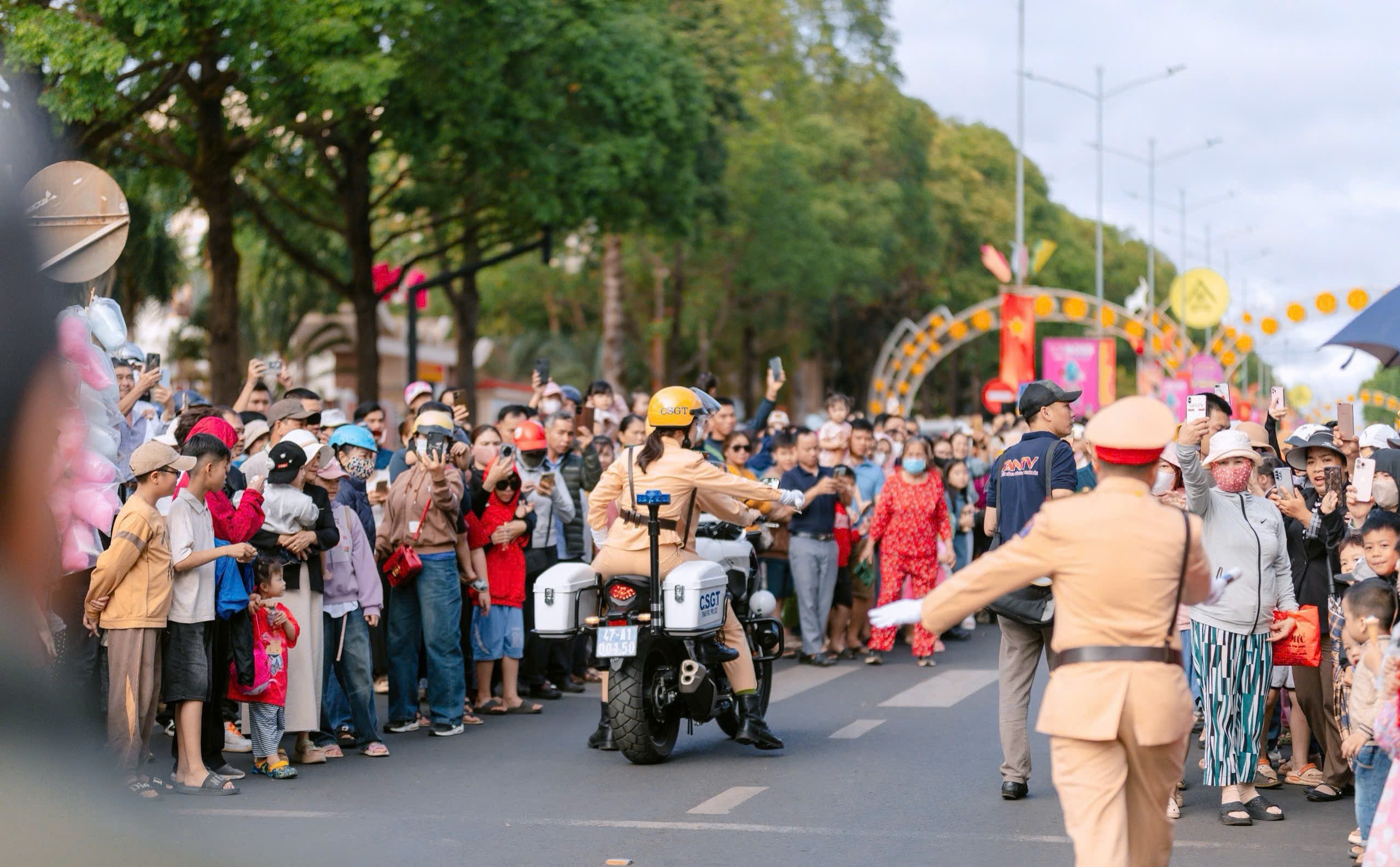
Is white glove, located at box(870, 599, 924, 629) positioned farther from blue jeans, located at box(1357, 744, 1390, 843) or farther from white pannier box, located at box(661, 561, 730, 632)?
white pannier box, located at box(661, 561, 730, 632)

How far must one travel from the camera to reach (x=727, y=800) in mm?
8477

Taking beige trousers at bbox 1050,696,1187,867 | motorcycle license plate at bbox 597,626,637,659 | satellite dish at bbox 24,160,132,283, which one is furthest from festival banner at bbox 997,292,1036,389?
beige trousers at bbox 1050,696,1187,867

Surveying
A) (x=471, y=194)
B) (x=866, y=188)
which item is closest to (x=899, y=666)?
(x=471, y=194)

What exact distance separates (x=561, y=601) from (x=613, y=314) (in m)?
27.3

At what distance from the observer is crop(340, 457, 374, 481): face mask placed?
10312 mm

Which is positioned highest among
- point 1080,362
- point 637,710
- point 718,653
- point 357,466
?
point 1080,362

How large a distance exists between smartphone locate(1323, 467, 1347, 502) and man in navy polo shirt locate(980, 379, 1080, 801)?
138cm

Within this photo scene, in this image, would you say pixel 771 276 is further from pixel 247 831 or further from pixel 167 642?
pixel 247 831

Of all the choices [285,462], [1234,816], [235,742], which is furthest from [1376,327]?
[235,742]

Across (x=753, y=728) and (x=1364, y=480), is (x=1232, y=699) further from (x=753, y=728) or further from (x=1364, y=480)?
(x=753, y=728)

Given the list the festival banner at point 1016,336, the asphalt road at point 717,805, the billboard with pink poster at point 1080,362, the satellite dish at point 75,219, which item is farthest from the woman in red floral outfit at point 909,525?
the billboard with pink poster at point 1080,362

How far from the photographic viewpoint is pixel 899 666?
14594 mm

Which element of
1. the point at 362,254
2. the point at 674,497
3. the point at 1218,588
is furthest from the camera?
the point at 362,254

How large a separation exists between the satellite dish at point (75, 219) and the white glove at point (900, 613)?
2446mm
